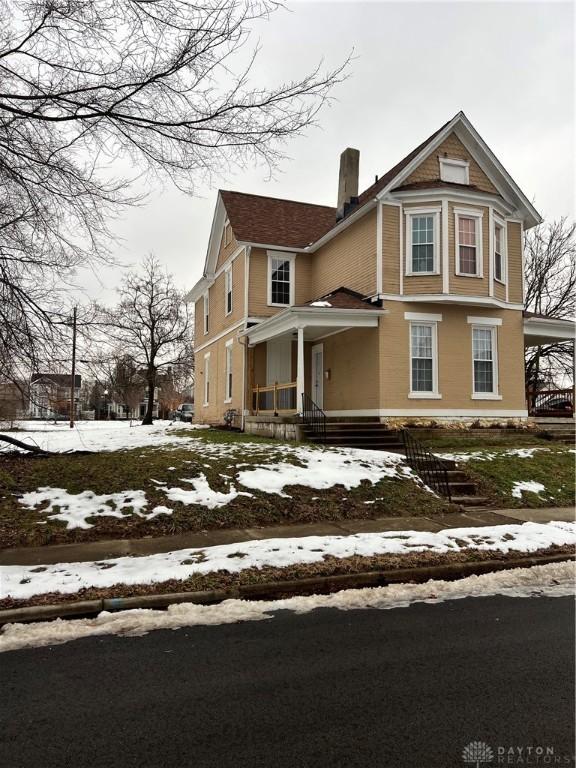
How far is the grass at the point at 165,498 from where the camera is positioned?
24.2ft

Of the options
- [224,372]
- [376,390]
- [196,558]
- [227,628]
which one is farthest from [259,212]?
[227,628]

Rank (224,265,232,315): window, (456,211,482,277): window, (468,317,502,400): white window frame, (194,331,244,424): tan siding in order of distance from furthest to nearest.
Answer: (224,265,232,315): window
(194,331,244,424): tan siding
(468,317,502,400): white window frame
(456,211,482,277): window

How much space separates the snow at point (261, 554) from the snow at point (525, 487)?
2.35 m

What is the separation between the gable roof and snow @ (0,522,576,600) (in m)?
14.7

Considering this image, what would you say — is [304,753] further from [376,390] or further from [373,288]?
[373,288]

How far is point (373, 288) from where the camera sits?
16.4 meters

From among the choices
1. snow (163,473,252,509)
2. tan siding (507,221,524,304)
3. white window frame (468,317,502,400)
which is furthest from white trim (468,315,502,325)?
snow (163,473,252,509)

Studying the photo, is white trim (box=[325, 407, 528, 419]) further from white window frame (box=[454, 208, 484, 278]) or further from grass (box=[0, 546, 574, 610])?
grass (box=[0, 546, 574, 610])

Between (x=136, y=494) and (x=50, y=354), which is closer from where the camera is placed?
(x=136, y=494)

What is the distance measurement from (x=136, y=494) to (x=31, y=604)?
3.77 metres

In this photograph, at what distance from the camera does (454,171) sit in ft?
56.6

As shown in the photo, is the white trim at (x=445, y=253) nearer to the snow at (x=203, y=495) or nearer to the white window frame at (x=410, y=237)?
the white window frame at (x=410, y=237)

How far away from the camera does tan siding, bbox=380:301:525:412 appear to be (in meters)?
15.8

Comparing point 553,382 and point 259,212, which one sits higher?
point 259,212
